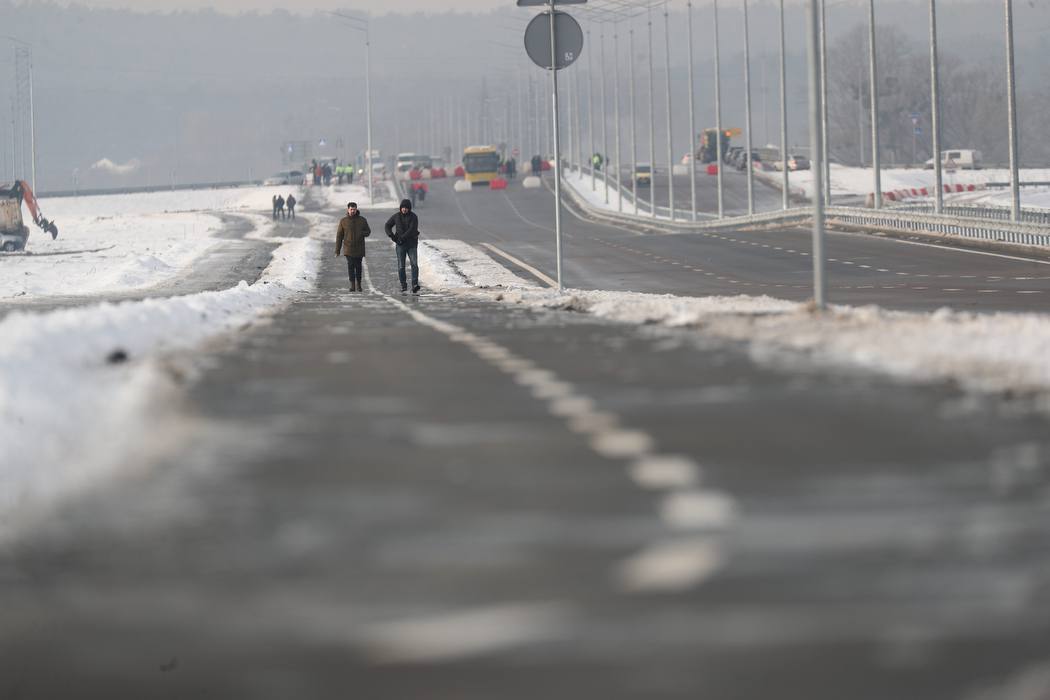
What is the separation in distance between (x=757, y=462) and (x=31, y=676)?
3.31 m

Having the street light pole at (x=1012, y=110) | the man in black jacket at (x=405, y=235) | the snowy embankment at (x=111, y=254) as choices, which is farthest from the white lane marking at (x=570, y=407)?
the street light pole at (x=1012, y=110)


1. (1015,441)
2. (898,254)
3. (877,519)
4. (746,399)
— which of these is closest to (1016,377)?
(746,399)

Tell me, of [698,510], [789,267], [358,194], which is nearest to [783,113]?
[789,267]

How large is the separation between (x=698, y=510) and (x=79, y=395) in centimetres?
598

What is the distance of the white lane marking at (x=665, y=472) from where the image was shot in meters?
7.39

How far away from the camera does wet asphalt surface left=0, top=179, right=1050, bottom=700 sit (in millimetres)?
5129

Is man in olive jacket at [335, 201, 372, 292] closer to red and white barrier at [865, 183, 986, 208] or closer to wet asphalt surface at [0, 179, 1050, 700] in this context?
wet asphalt surface at [0, 179, 1050, 700]

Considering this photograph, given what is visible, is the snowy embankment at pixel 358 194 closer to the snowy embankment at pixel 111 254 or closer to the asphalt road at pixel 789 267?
the snowy embankment at pixel 111 254

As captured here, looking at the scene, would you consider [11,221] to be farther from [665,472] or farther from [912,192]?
[665,472]

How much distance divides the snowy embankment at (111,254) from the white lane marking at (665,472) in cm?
4477

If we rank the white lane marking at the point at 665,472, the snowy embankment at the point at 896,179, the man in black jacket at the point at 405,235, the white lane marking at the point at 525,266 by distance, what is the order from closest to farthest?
1. the white lane marking at the point at 665,472
2. the man in black jacket at the point at 405,235
3. the white lane marking at the point at 525,266
4. the snowy embankment at the point at 896,179

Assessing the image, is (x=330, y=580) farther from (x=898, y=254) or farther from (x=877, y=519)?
(x=898, y=254)

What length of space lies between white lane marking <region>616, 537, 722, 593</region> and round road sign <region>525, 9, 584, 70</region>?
93.4 ft

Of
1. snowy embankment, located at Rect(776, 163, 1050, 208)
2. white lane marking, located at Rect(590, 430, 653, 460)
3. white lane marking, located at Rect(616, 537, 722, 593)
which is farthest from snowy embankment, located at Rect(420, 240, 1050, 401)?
snowy embankment, located at Rect(776, 163, 1050, 208)
